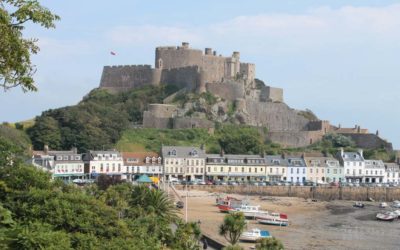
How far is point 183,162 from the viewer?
7362cm

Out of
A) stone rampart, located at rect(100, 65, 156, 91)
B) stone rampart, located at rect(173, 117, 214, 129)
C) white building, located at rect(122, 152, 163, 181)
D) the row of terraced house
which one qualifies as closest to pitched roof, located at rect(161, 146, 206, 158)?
the row of terraced house

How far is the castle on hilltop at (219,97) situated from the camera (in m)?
86.8

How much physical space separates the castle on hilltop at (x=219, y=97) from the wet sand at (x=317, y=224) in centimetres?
2093

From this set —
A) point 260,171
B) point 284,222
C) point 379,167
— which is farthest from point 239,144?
point 284,222

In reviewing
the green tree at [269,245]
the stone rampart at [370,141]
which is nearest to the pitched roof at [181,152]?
the stone rampart at [370,141]

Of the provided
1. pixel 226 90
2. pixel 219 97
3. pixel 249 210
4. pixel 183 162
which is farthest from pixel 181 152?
pixel 249 210

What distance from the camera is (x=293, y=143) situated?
295ft

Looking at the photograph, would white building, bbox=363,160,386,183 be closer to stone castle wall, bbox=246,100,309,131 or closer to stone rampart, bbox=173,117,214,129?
stone castle wall, bbox=246,100,309,131

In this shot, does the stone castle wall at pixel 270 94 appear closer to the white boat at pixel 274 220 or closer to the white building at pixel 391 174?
the white building at pixel 391 174

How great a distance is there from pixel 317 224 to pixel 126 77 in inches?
2027

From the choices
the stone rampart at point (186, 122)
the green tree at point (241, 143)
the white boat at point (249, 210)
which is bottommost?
the white boat at point (249, 210)

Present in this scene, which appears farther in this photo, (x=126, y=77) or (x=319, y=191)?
(x=126, y=77)

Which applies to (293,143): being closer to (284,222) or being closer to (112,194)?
(284,222)

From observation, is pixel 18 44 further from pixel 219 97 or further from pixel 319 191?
pixel 219 97
